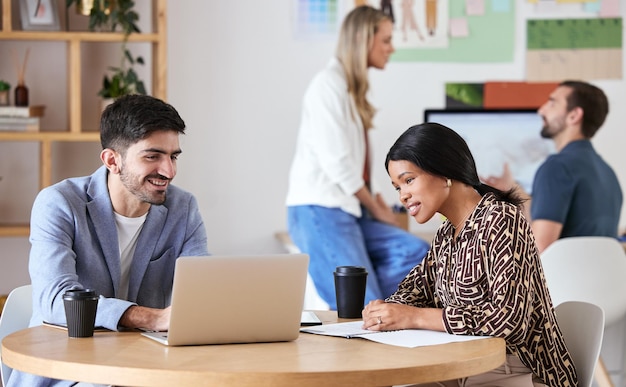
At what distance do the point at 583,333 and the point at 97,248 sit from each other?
1083 millimetres

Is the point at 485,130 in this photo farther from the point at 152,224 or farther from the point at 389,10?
the point at 152,224

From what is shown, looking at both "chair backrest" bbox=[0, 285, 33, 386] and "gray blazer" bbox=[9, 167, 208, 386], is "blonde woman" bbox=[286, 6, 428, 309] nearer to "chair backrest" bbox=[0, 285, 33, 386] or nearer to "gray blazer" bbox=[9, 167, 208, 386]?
"gray blazer" bbox=[9, 167, 208, 386]

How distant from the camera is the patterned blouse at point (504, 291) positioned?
1.94 m

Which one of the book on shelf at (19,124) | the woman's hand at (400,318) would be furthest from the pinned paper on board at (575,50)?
the woman's hand at (400,318)

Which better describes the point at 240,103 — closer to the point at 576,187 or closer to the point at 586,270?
the point at 576,187

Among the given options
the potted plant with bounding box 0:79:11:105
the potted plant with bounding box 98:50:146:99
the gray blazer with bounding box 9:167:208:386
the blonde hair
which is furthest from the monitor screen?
the gray blazer with bounding box 9:167:208:386

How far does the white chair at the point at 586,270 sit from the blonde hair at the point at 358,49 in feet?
3.44

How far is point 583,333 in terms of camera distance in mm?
2135

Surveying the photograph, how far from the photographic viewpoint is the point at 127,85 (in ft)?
12.8

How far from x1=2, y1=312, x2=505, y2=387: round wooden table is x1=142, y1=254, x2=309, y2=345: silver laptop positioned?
0.09ft

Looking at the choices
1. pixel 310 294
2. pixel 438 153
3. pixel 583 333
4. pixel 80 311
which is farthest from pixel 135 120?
pixel 310 294

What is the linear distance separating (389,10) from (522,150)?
2.94ft

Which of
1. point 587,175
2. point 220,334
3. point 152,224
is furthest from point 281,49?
point 220,334

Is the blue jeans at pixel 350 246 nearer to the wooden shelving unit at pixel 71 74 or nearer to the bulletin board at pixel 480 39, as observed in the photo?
the wooden shelving unit at pixel 71 74
